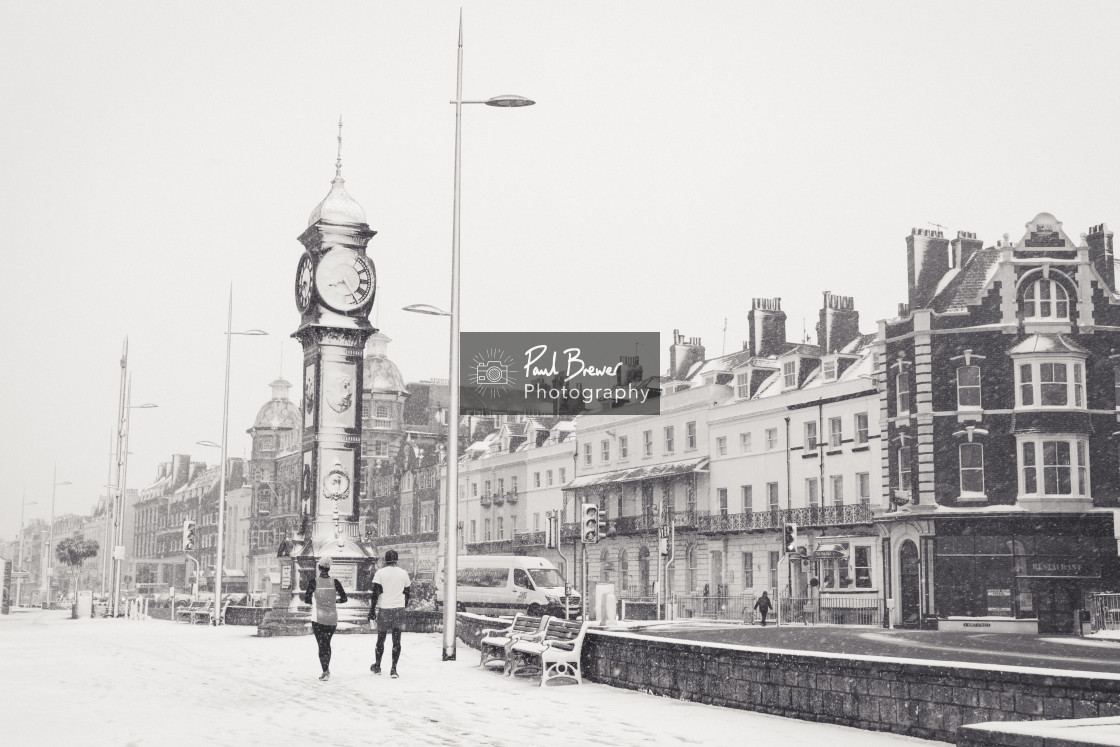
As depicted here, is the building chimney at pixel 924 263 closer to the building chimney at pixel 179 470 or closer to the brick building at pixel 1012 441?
the brick building at pixel 1012 441

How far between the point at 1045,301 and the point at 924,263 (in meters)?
5.78

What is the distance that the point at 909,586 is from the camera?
48562 mm

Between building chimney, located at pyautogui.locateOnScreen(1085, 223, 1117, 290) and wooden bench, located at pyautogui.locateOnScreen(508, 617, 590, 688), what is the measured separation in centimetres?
3622

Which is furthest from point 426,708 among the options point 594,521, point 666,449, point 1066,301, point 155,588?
point 155,588

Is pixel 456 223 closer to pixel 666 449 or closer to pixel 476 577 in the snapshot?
pixel 476 577

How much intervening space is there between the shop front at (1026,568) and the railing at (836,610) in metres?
4.29

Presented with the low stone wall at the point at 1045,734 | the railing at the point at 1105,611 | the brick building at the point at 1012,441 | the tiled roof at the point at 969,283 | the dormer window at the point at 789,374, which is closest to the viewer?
the low stone wall at the point at 1045,734

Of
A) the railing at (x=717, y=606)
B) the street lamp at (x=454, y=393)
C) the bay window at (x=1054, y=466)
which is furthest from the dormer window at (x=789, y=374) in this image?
the street lamp at (x=454, y=393)

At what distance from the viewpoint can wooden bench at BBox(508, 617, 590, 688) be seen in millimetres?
17828

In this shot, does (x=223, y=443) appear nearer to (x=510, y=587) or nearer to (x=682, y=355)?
(x=510, y=587)

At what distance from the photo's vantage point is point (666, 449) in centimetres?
6944

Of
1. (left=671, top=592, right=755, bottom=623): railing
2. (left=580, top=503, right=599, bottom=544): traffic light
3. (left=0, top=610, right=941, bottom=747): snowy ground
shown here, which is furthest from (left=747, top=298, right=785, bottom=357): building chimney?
(left=0, top=610, right=941, bottom=747): snowy ground

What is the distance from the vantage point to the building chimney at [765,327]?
66750 millimetres

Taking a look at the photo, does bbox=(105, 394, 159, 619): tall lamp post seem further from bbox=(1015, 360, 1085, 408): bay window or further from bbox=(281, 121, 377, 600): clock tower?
bbox=(1015, 360, 1085, 408): bay window
